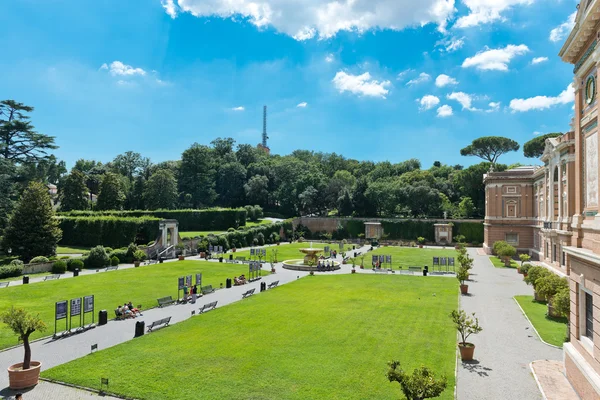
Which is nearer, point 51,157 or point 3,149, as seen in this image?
point 3,149

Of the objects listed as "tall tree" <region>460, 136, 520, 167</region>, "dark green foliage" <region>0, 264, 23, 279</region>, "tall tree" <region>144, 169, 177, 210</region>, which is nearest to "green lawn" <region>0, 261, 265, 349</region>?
"dark green foliage" <region>0, 264, 23, 279</region>

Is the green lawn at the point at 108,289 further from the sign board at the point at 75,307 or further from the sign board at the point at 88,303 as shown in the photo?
the sign board at the point at 88,303

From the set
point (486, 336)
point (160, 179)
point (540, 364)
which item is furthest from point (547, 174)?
point (160, 179)

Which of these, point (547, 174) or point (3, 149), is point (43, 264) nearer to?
point (3, 149)

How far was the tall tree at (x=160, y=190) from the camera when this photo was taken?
85.1 meters

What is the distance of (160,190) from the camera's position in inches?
3366

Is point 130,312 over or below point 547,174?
below

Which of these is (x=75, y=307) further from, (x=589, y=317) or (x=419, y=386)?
(x=589, y=317)

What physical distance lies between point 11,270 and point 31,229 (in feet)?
25.6

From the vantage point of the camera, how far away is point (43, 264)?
130 ft

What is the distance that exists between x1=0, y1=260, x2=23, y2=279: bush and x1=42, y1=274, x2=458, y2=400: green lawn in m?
23.8

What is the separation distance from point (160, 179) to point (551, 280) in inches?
3012

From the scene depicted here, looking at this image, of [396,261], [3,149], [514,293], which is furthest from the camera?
[3,149]

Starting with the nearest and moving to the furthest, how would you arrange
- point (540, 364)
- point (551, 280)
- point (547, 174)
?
1. point (540, 364)
2. point (551, 280)
3. point (547, 174)
